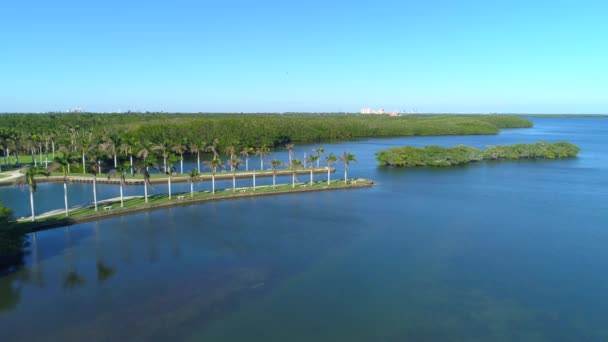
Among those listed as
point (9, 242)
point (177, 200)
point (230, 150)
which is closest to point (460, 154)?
point (230, 150)

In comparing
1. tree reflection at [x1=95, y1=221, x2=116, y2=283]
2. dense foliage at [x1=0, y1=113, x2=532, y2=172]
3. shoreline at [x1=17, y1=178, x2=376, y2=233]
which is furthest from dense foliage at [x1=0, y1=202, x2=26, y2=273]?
dense foliage at [x1=0, y1=113, x2=532, y2=172]

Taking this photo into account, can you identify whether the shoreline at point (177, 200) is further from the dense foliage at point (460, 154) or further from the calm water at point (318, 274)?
the dense foliage at point (460, 154)

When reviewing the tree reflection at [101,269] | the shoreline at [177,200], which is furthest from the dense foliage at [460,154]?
the tree reflection at [101,269]

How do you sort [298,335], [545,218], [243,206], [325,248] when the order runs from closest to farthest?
[298,335] → [325,248] → [545,218] → [243,206]

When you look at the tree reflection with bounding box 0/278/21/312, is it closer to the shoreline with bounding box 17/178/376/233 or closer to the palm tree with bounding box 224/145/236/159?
the shoreline with bounding box 17/178/376/233

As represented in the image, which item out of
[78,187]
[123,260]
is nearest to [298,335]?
[123,260]

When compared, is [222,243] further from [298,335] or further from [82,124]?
[82,124]
